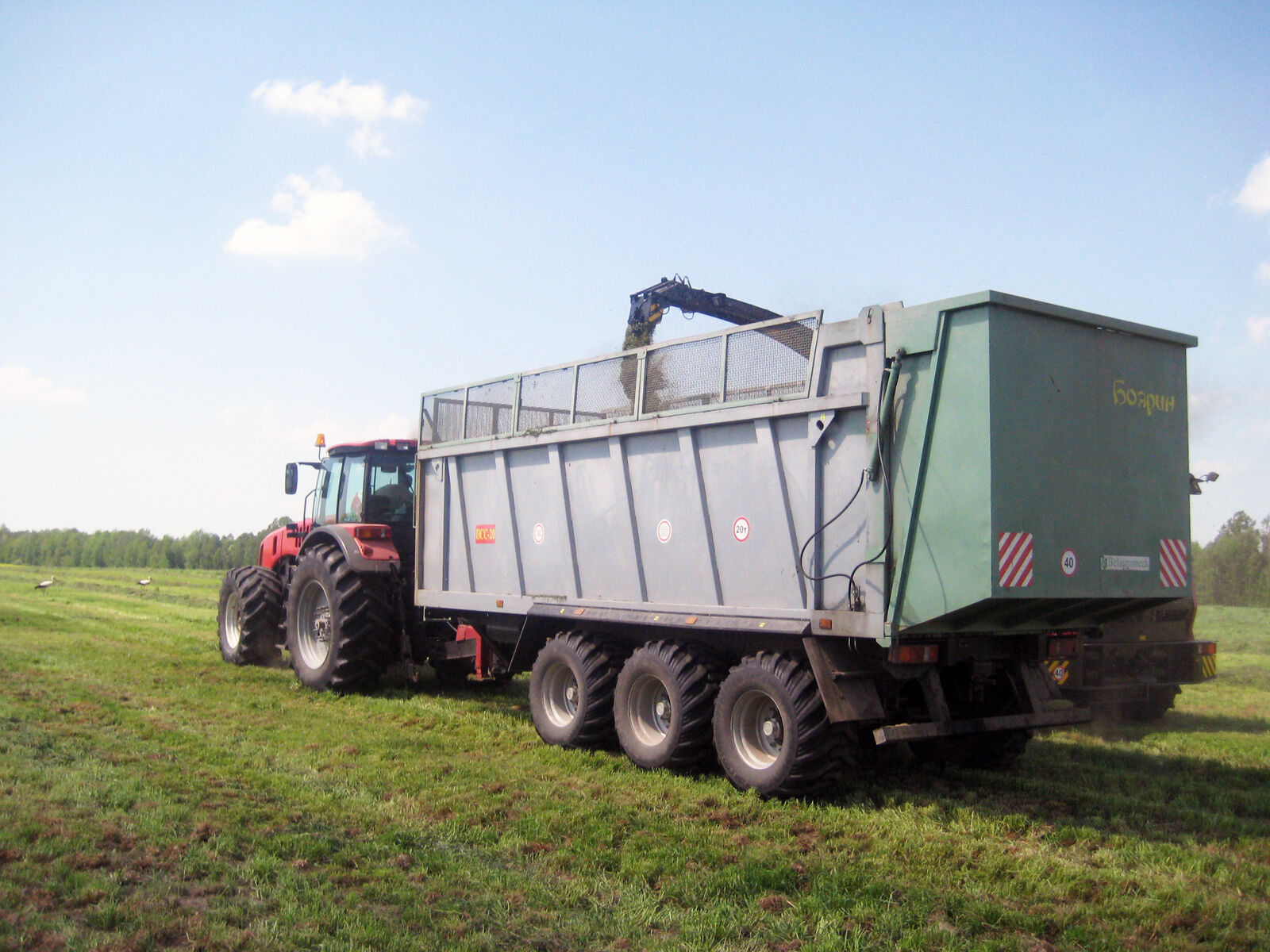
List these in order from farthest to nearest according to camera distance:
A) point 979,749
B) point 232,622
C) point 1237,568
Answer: point 1237,568 < point 232,622 < point 979,749

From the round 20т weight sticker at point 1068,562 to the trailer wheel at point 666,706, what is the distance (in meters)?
2.58

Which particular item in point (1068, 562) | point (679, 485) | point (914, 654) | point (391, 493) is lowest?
point (914, 654)

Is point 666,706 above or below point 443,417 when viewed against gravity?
below

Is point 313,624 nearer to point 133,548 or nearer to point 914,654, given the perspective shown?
point 914,654

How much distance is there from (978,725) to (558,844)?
9.58 feet

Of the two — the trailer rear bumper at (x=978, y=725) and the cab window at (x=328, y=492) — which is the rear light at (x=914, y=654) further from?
the cab window at (x=328, y=492)

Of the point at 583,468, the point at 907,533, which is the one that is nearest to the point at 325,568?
the point at 583,468

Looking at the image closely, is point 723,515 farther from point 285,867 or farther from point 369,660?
point 369,660

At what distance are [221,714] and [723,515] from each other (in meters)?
5.07

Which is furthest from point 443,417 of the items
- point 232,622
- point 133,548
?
point 133,548

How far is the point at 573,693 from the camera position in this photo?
885 centimetres

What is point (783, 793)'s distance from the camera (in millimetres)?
6723

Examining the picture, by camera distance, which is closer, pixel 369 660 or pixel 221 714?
pixel 221 714

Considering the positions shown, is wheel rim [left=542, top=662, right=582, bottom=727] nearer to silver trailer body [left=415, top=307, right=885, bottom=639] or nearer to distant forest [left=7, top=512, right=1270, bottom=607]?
silver trailer body [left=415, top=307, right=885, bottom=639]
